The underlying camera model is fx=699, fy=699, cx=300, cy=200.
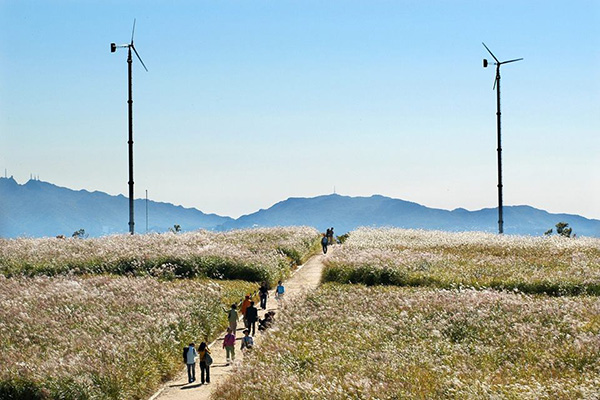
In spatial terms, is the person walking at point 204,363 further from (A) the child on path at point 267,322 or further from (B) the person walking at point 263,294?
(B) the person walking at point 263,294

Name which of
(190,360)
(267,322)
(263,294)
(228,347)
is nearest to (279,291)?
(263,294)

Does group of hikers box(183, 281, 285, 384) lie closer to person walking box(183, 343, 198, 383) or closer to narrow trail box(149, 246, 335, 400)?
person walking box(183, 343, 198, 383)

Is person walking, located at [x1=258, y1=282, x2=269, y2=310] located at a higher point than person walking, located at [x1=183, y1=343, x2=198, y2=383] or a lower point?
higher

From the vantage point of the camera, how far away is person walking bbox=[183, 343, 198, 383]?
78.5ft

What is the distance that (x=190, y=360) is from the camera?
24.0 meters

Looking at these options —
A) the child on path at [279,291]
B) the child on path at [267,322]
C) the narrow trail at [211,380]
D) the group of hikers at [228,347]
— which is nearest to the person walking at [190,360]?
the group of hikers at [228,347]

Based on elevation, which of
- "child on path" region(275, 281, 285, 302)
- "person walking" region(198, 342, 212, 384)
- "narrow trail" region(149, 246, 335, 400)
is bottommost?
"narrow trail" region(149, 246, 335, 400)

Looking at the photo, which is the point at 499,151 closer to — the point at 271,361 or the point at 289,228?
the point at 289,228

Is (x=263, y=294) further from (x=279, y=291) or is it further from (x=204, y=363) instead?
(x=204, y=363)

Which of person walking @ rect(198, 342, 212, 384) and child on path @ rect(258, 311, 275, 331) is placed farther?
child on path @ rect(258, 311, 275, 331)

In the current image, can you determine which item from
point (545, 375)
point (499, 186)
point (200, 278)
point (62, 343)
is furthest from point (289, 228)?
point (545, 375)

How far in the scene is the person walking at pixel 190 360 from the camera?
942 inches

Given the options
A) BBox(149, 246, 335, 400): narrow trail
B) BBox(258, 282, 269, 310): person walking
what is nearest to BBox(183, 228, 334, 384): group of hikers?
BBox(149, 246, 335, 400): narrow trail

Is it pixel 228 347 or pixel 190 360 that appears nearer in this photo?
pixel 190 360
